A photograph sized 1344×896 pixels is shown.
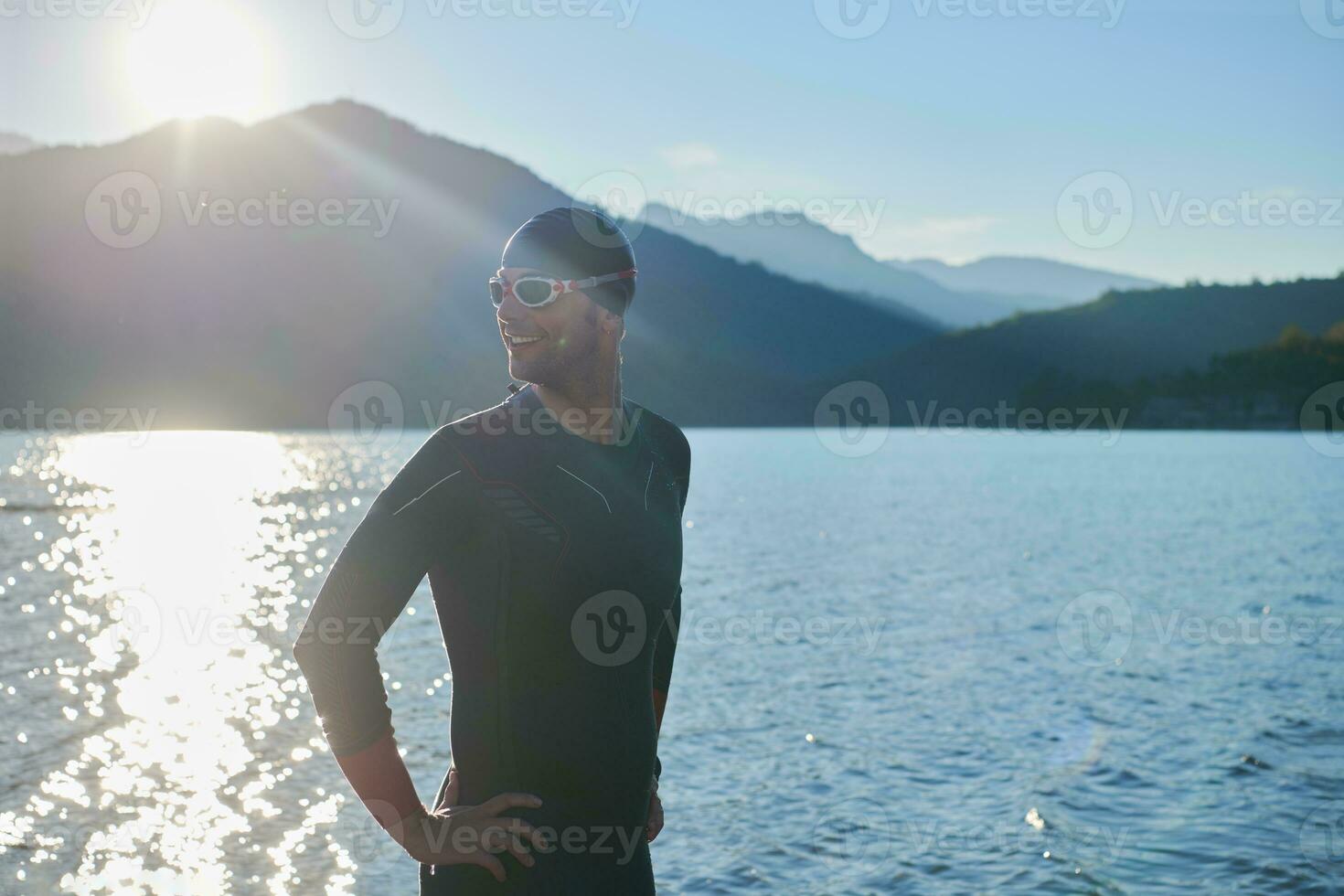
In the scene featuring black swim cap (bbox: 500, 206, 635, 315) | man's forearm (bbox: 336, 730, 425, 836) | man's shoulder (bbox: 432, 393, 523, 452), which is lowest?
man's forearm (bbox: 336, 730, 425, 836)

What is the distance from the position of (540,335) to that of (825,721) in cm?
1888

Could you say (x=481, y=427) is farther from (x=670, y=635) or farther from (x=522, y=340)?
(x=670, y=635)

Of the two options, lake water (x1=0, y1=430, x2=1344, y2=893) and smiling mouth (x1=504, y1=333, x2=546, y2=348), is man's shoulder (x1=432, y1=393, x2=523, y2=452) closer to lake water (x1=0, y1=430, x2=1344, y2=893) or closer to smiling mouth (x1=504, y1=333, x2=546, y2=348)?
smiling mouth (x1=504, y1=333, x2=546, y2=348)

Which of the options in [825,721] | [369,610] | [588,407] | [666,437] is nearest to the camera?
[369,610]

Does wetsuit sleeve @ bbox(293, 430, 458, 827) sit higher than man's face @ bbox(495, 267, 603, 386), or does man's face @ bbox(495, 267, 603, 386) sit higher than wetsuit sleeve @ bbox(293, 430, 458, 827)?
man's face @ bbox(495, 267, 603, 386)

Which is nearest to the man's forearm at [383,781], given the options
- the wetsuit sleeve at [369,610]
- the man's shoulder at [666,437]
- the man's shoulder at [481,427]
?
the wetsuit sleeve at [369,610]

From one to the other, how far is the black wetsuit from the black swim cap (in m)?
0.38

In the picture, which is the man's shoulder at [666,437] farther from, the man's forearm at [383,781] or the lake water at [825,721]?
the lake water at [825,721]

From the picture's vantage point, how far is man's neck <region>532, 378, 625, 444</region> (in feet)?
10.7

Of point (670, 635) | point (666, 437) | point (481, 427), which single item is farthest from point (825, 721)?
point (481, 427)

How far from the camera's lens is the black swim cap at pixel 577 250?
10.7 ft

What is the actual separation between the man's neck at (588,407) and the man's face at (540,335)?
0.04 metres

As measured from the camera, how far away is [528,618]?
3.07m

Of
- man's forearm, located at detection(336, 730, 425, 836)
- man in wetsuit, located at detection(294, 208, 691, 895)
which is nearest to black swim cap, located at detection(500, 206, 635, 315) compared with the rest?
man in wetsuit, located at detection(294, 208, 691, 895)
